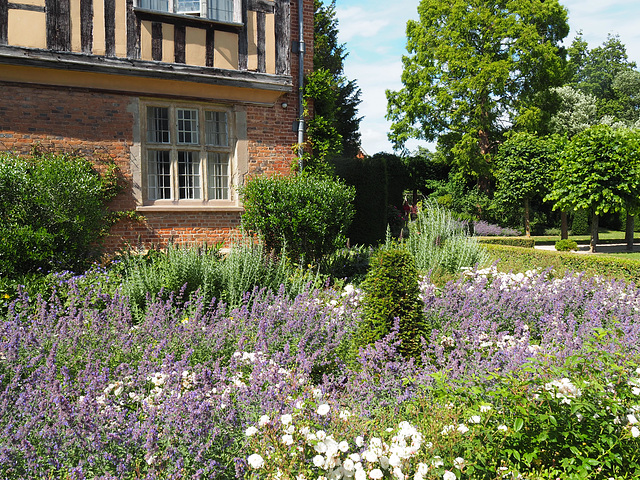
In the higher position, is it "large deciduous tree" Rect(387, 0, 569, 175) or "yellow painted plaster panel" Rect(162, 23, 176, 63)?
"large deciduous tree" Rect(387, 0, 569, 175)

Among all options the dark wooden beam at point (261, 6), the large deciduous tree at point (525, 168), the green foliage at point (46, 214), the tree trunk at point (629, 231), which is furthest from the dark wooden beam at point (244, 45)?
the large deciduous tree at point (525, 168)

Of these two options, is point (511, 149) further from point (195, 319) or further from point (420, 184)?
point (195, 319)

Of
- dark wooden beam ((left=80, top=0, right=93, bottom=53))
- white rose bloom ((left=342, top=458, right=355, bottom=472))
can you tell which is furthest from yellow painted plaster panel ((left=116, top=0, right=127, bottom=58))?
white rose bloom ((left=342, top=458, right=355, bottom=472))

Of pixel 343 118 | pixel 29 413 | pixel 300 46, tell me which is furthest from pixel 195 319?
pixel 343 118

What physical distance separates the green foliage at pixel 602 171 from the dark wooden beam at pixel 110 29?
1222 cm

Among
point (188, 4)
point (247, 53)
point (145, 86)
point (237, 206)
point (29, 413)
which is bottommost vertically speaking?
point (29, 413)

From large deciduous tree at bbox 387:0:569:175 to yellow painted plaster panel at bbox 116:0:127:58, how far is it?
18.0 m

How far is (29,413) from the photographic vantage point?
97.6 inches

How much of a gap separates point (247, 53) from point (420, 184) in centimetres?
1726

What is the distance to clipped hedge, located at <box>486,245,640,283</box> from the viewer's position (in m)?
8.20

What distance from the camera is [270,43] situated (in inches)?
355

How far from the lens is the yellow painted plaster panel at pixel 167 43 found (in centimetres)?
821

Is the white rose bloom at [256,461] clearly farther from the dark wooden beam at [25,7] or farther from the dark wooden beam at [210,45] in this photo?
the dark wooden beam at [25,7]

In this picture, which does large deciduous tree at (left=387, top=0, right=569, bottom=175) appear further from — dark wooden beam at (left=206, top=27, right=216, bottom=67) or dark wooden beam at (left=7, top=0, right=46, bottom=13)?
dark wooden beam at (left=7, top=0, right=46, bottom=13)
